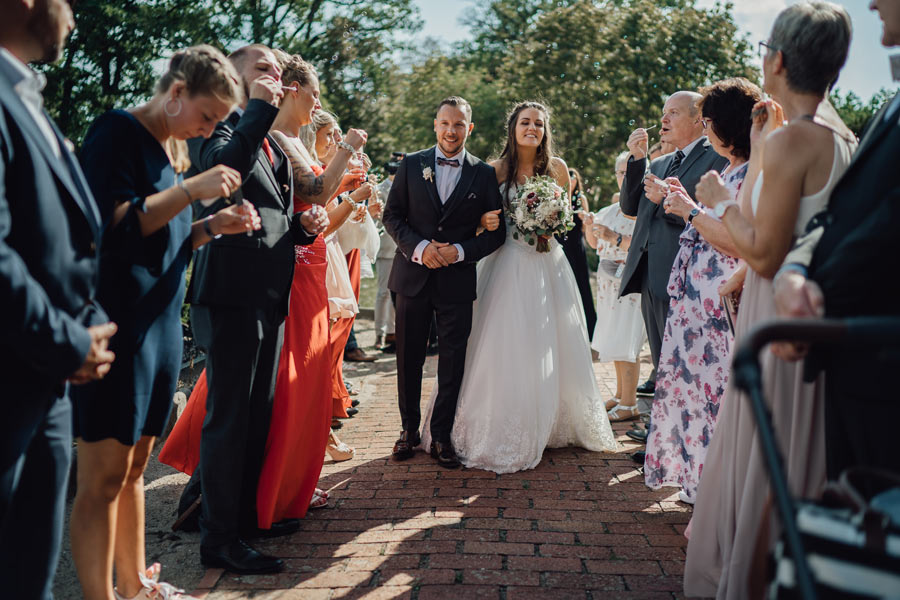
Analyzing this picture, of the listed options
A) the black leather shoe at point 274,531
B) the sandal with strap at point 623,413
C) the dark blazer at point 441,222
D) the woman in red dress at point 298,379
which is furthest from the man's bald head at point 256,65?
the sandal with strap at point 623,413

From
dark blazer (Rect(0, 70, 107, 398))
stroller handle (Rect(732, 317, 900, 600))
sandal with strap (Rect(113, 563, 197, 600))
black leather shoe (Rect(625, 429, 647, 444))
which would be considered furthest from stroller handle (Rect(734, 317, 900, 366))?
black leather shoe (Rect(625, 429, 647, 444))

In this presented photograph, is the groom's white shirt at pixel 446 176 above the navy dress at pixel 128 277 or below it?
above

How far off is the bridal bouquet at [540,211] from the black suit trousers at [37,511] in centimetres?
353

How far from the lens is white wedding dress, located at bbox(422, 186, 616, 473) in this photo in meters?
4.99

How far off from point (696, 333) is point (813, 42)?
2.06 meters

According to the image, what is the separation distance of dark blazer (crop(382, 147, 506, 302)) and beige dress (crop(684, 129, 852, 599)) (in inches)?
91.6

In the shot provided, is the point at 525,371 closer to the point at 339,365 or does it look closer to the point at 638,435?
the point at 638,435

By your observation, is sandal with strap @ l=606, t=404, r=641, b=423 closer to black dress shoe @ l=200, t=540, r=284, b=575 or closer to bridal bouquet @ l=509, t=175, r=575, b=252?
→ bridal bouquet @ l=509, t=175, r=575, b=252

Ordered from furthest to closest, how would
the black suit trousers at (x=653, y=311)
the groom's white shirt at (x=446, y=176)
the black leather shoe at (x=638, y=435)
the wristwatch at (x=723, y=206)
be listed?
1. the black leather shoe at (x=638, y=435)
2. the groom's white shirt at (x=446, y=176)
3. the black suit trousers at (x=653, y=311)
4. the wristwatch at (x=723, y=206)

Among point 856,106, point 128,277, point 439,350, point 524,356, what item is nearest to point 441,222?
point 439,350

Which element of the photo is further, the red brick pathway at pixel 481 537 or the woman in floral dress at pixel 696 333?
the woman in floral dress at pixel 696 333

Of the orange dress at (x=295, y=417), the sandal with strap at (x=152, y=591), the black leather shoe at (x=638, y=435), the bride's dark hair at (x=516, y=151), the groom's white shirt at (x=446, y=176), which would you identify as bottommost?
the sandal with strap at (x=152, y=591)

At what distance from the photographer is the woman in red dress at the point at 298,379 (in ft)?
12.5

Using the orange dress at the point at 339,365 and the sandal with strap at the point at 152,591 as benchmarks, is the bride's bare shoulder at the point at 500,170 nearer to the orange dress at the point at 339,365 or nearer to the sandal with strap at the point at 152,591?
the orange dress at the point at 339,365
